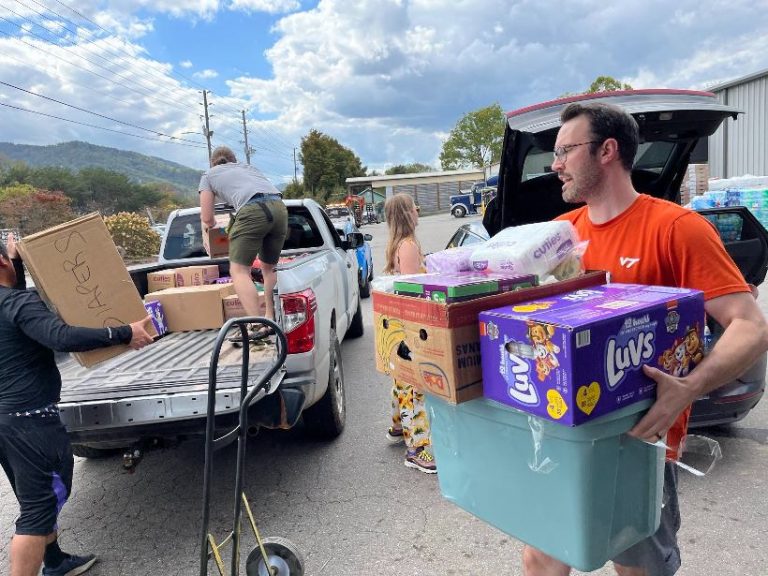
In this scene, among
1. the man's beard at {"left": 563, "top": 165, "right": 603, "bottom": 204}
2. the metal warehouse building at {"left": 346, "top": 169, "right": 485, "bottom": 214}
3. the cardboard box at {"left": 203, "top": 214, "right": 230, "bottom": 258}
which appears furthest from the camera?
the metal warehouse building at {"left": 346, "top": 169, "right": 485, "bottom": 214}

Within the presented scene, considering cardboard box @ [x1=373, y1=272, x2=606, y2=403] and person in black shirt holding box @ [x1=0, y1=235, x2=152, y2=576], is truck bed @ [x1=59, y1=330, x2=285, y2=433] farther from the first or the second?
cardboard box @ [x1=373, y1=272, x2=606, y2=403]

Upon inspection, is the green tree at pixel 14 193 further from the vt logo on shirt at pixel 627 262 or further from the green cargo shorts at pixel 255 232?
the vt logo on shirt at pixel 627 262

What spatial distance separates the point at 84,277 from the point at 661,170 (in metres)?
3.89

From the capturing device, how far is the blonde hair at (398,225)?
404 centimetres

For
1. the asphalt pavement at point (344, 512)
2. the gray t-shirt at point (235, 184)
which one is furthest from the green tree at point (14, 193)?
the asphalt pavement at point (344, 512)

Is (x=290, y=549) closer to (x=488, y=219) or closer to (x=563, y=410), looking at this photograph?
(x=563, y=410)

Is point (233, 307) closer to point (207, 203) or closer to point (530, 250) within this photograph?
point (207, 203)

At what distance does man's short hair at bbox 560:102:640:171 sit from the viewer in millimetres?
1703

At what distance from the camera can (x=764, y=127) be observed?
15.7 m

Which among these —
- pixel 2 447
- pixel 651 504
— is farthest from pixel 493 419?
pixel 2 447

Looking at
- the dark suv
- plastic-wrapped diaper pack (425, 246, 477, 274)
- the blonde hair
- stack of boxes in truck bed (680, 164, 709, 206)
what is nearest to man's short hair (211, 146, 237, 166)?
the blonde hair

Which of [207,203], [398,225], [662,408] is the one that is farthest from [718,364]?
[207,203]

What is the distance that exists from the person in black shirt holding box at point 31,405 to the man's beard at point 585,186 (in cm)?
219

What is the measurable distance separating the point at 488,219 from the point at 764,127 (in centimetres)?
1562
